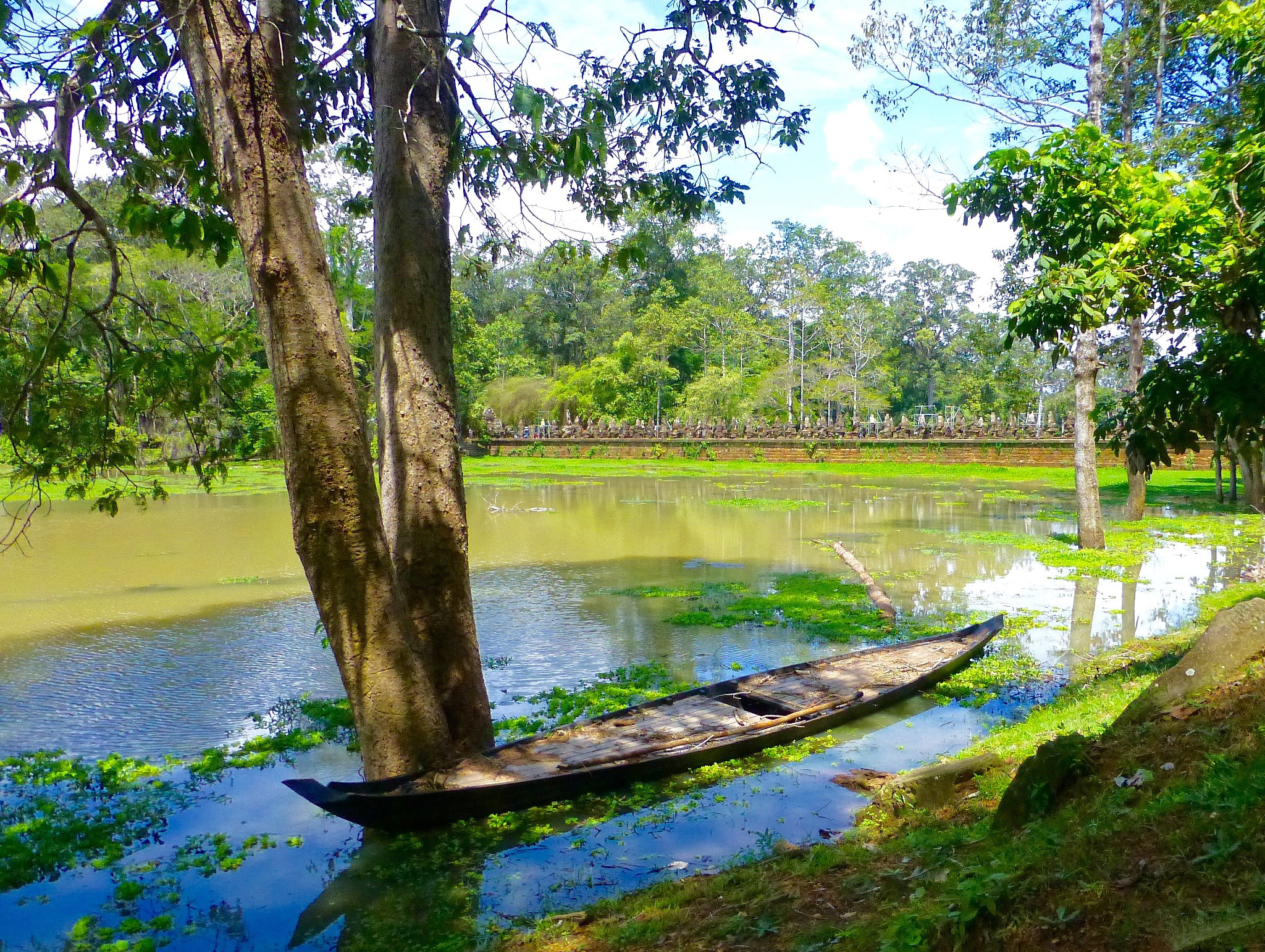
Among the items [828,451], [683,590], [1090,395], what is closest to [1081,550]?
[1090,395]

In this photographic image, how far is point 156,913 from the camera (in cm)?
441

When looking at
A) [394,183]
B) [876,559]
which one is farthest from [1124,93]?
[394,183]

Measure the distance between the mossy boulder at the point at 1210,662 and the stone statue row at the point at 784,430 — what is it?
101ft

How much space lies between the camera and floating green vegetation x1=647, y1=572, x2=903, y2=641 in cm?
981

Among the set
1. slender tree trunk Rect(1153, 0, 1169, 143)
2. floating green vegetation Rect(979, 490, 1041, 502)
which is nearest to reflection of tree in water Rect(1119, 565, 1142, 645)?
slender tree trunk Rect(1153, 0, 1169, 143)

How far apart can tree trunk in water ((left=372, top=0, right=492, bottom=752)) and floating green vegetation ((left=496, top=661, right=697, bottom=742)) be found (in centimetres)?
111

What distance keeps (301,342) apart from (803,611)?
7.57 meters

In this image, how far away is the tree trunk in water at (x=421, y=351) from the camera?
5.50 meters

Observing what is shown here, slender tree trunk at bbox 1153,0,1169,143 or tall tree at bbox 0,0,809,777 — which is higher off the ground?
slender tree trunk at bbox 1153,0,1169,143

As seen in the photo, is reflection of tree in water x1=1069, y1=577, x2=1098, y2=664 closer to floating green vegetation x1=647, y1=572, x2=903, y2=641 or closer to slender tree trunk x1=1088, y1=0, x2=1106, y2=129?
Result: floating green vegetation x1=647, y1=572, x2=903, y2=641

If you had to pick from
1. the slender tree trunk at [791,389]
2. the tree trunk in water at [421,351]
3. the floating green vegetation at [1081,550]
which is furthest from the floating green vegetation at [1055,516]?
the slender tree trunk at [791,389]

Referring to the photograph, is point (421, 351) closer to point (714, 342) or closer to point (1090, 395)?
point (1090, 395)

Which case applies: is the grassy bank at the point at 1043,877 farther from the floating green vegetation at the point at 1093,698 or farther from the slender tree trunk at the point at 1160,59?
the slender tree trunk at the point at 1160,59

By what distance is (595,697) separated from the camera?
24.8 feet
